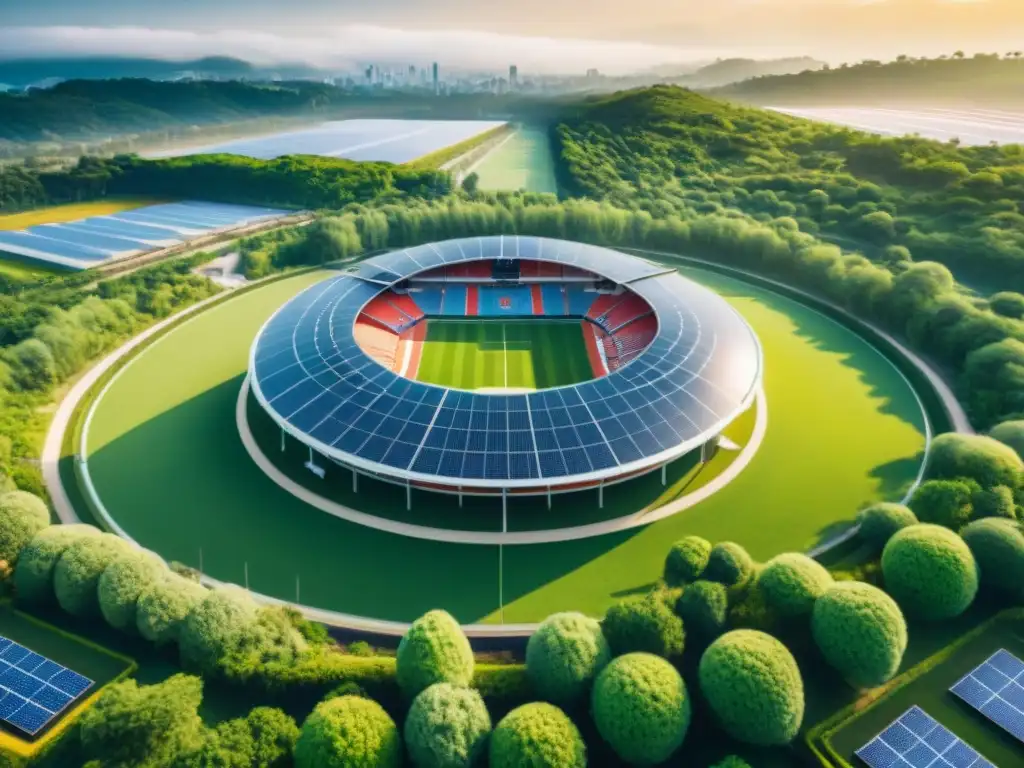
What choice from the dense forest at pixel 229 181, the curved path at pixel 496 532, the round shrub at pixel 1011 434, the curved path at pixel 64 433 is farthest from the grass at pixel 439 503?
the dense forest at pixel 229 181

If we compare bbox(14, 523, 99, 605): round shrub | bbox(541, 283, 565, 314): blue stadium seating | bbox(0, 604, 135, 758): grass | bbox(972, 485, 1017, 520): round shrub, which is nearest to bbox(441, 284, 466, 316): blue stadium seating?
bbox(541, 283, 565, 314): blue stadium seating

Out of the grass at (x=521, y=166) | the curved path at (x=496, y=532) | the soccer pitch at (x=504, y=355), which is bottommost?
the curved path at (x=496, y=532)

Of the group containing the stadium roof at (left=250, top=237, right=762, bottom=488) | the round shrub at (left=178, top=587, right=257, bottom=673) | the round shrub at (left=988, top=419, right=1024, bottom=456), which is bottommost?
the round shrub at (left=178, top=587, right=257, bottom=673)

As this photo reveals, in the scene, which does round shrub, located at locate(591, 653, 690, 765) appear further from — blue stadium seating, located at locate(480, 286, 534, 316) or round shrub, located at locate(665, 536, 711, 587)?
blue stadium seating, located at locate(480, 286, 534, 316)

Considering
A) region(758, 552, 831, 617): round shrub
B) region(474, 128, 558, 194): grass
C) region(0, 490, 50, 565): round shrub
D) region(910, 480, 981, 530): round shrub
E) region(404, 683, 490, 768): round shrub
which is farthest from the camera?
region(474, 128, 558, 194): grass

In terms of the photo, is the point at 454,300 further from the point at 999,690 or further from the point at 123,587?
the point at 999,690

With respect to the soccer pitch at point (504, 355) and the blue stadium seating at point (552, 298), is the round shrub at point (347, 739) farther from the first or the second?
the blue stadium seating at point (552, 298)

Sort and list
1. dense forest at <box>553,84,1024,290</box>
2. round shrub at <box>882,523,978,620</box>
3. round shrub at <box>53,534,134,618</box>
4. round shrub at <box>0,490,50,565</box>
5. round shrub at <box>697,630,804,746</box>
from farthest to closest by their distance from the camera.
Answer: dense forest at <box>553,84,1024,290</box> → round shrub at <box>0,490,50,565</box> → round shrub at <box>53,534,134,618</box> → round shrub at <box>882,523,978,620</box> → round shrub at <box>697,630,804,746</box>
